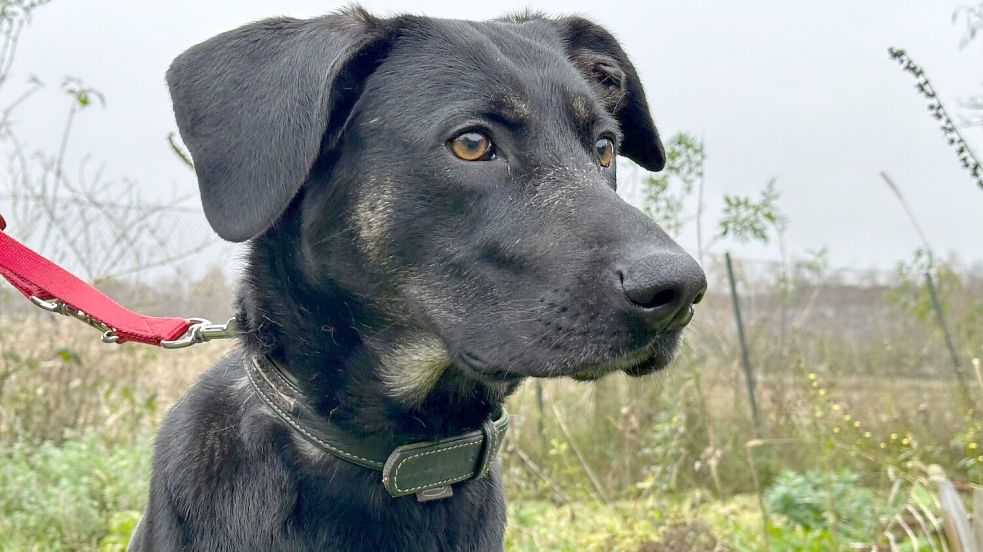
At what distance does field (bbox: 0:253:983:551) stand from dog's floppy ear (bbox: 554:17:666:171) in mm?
1424

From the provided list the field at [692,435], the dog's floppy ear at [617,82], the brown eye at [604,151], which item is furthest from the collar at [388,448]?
the field at [692,435]

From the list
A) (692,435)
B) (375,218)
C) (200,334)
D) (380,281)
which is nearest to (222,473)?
(200,334)

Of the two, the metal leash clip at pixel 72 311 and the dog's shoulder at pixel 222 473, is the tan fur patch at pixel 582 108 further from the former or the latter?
the metal leash clip at pixel 72 311

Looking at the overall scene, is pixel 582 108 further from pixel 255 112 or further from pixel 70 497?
pixel 70 497

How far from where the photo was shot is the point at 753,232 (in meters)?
5.26

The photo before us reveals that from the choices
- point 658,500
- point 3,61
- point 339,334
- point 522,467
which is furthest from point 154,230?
point 339,334

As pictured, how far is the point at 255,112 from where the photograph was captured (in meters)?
2.40

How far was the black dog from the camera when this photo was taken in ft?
7.64

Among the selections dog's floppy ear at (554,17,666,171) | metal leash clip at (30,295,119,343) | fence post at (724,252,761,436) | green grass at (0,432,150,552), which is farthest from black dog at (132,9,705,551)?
fence post at (724,252,761,436)

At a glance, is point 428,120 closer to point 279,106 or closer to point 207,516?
point 279,106

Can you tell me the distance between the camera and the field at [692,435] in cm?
492

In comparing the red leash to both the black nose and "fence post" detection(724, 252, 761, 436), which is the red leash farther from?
"fence post" detection(724, 252, 761, 436)

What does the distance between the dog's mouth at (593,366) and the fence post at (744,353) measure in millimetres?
5111

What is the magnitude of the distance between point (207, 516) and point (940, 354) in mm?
7436
